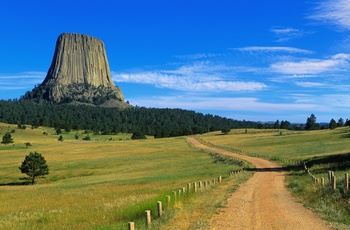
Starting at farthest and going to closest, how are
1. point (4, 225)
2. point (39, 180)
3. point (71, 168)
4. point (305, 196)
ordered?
point (71, 168) < point (39, 180) < point (305, 196) < point (4, 225)

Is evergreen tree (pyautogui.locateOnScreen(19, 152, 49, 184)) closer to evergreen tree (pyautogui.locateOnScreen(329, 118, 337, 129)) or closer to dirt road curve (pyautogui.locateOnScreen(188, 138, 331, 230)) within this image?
dirt road curve (pyautogui.locateOnScreen(188, 138, 331, 230))

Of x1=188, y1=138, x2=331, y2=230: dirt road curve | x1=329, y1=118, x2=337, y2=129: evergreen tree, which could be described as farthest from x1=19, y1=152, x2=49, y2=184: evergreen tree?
x1=329, y1=118, x2=337, y2=129: evergreen tree

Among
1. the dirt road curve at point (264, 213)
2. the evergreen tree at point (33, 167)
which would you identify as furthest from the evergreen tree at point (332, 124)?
the dirt road curve at point (264, 213)

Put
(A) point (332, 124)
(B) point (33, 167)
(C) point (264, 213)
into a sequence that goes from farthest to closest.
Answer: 1. (A) point (332, 124)
2. (B) point (33, 167)
3. (C) point (264, 213)

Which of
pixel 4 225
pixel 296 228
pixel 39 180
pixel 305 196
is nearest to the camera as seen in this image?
pixel 296 228

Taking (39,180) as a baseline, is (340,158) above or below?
above

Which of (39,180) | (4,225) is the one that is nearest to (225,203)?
(4,225)

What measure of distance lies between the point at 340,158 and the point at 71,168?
149 feet

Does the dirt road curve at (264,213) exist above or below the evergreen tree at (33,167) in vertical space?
above

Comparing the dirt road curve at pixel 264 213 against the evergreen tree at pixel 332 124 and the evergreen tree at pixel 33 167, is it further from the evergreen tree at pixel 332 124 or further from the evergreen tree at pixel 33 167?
the evergreen tree at pixel 332 124

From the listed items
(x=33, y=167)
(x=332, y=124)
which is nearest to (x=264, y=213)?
(x=33, y=167)

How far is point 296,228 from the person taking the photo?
14594mm

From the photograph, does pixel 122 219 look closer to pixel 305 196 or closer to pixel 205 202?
pixel 205 202

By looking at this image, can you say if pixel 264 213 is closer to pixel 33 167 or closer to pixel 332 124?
pixel 33 167
